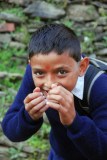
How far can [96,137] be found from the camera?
1.72 meters

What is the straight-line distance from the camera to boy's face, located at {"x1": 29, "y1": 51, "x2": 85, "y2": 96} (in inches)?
68.4

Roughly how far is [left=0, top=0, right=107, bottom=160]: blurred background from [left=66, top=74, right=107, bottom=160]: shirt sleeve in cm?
352

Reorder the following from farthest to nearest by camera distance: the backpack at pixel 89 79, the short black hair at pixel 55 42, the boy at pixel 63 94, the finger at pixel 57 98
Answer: the backpack at pixel 89 79 < the short black hair at pixel 55 42 < the boy at pixel 63 94 < the finger at pixel 57 98

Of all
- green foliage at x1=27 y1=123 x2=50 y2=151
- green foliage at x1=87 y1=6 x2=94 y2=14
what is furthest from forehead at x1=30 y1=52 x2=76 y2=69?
green foliage at x1=87 y1=6 x2=94 y2=14

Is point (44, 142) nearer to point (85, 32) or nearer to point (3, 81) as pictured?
point (3, 81)

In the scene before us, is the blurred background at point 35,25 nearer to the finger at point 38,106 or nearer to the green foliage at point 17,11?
the green foliage at point 17,11

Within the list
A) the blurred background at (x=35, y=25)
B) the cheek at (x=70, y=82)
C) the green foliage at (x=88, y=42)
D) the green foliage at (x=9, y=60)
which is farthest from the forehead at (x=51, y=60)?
the green foliage at (x=88, y=42)

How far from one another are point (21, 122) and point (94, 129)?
0.68 meters

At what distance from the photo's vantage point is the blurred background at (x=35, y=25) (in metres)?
5.86

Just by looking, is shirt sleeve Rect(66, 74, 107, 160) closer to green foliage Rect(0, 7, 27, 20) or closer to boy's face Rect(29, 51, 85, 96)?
boy's face Rect(29, 51, 85, 96)

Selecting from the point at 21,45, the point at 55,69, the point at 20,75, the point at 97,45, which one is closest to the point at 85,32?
the point at 97,45

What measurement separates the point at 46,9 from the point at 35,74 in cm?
494

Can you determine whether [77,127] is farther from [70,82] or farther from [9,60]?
[9,60]

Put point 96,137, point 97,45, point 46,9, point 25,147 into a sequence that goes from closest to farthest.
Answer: point 96,137 → point 25,147 → point 97,45 → point 46,9
